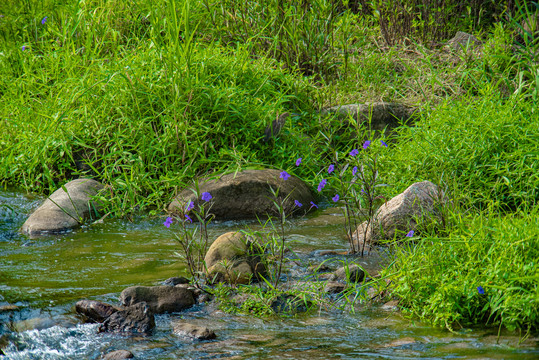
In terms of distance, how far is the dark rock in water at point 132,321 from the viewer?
9.18 ft

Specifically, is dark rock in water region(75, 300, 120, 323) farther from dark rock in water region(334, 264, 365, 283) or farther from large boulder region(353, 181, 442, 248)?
large boulder region(353, 181, 442, 248)

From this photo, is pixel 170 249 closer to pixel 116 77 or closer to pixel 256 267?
pixel 256 267

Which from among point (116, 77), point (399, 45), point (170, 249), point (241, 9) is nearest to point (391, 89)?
point (399, 45)

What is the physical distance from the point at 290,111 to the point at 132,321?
12.8ft

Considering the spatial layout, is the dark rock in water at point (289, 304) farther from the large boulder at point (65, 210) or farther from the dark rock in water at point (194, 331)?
the large boulder at point (65, 210)

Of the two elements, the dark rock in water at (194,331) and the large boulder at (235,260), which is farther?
the large boulder at (235,260)

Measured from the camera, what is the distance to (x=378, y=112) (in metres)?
6.40

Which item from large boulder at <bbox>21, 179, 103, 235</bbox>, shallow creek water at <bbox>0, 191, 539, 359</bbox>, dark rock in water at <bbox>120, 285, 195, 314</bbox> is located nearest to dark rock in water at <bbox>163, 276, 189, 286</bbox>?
shallow creek water at <bbox>0, 191, 539, 359</bbox>

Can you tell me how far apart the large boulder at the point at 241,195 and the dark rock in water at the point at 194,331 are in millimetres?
2078

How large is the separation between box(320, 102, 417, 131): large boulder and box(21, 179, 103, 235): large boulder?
2.74m

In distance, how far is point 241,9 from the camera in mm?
7207

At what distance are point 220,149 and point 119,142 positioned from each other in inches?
36.9

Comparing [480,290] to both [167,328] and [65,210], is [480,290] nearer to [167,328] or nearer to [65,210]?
[167,328]

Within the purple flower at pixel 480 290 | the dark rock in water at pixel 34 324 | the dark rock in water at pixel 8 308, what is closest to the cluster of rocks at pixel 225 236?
the dark rock in water at pixel 34 324
